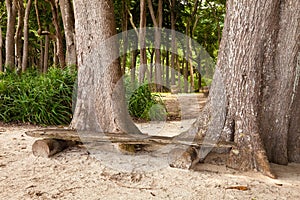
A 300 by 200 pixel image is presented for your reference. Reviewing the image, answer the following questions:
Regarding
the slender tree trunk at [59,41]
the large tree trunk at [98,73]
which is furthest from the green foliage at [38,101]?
the slender tree trunk at [59,41]

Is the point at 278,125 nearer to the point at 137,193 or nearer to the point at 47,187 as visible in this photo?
the point at 137,193

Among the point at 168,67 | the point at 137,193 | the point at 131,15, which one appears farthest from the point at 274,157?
the point at 168,67

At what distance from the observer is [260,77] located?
3.89 m

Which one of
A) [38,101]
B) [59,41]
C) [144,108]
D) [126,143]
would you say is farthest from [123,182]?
[59,41]

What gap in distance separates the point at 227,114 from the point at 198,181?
1.09 meters

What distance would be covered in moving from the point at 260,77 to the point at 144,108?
4.44m

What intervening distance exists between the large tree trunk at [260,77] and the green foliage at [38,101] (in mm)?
3970

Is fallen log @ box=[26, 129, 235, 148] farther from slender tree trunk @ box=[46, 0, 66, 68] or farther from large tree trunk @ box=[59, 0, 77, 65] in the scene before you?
slender tree trunk @ box=[46, 0, 66, 68]

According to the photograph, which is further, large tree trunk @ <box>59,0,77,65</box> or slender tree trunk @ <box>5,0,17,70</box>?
slender tree trunk @ <box>5,0,17,70</box>

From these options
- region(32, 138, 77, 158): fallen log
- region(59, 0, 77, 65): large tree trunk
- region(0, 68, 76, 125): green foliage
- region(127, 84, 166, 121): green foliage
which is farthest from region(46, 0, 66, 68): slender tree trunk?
region(32, 138, 77, 158): fallen log

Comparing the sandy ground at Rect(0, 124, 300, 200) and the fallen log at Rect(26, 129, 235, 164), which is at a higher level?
the fallen log at Rect(26, 129, 235, 164)

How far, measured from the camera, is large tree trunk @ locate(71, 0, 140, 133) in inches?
179

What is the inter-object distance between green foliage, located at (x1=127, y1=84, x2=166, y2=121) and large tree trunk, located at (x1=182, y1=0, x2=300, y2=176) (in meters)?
3.94

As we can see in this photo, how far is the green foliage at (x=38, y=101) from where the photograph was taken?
663 centimetres
